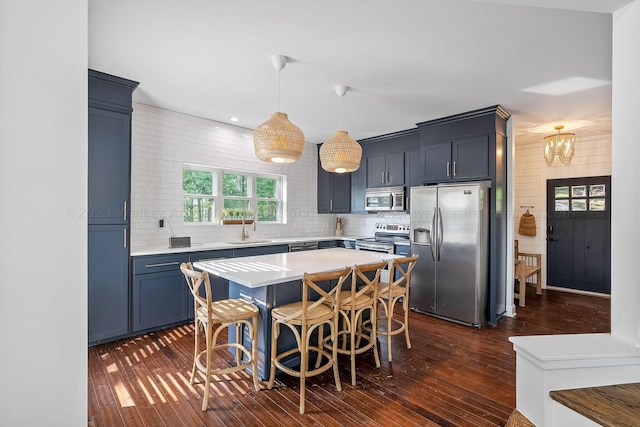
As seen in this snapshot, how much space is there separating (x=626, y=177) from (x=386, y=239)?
3.77 metres

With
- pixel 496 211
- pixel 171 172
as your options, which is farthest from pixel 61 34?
pixel 496 211

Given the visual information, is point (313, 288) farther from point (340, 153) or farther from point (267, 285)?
point (340, 153)

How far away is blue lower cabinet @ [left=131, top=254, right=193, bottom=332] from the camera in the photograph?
10.8 ft

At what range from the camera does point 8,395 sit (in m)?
0.62

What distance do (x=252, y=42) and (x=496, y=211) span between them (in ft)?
10.9

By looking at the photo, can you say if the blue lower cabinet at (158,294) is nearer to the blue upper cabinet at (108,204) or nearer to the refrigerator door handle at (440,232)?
the blue upper cabinet at (108,204)

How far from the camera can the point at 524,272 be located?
→ 4.52m

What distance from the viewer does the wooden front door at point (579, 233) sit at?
5.02m

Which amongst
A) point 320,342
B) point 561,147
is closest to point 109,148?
point 320,342

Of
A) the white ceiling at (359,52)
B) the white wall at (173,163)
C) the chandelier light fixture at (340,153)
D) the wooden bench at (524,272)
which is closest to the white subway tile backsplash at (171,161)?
the white wall at (173,163)

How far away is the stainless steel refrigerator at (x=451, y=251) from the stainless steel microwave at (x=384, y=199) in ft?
2.15

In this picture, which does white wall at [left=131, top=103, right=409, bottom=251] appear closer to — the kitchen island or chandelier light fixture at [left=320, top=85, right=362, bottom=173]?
the kitchen island

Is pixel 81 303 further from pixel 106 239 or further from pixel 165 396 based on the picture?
pixel 106 239

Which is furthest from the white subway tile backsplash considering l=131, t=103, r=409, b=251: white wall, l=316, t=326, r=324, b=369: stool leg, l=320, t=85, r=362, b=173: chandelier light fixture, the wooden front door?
the wooden front door
